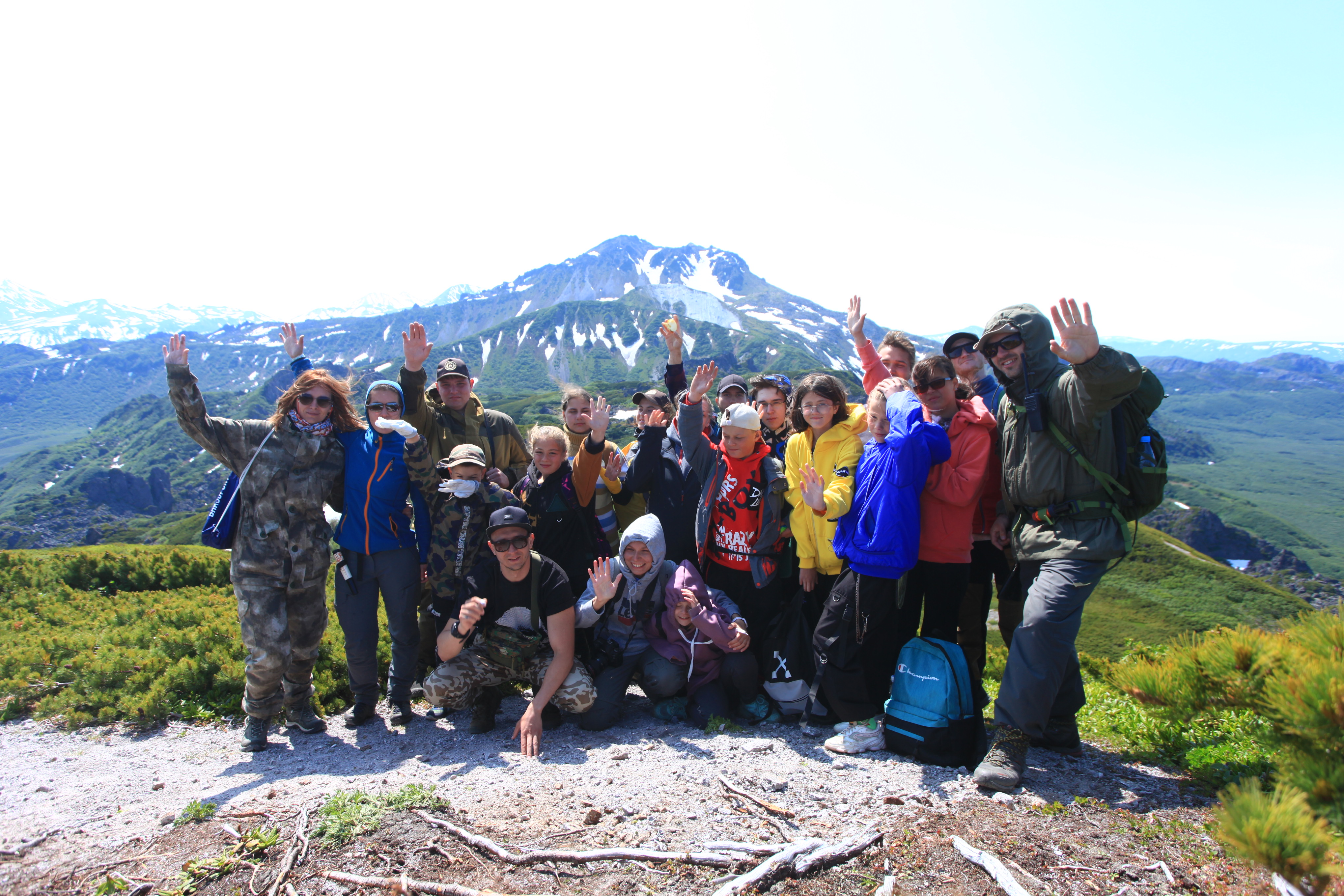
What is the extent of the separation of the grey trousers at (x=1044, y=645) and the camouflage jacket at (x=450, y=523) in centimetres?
498

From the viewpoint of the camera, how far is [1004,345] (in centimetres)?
534

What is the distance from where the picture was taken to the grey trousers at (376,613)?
→ 6.68m

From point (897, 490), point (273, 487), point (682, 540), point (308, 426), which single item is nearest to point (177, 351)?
point (308, 426)

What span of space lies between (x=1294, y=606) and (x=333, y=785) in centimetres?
10237

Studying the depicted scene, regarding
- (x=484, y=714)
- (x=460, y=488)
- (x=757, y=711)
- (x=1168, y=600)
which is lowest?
(x=1168, y=600)

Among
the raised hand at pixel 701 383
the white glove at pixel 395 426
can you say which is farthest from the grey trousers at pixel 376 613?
the raised hand at pixel 701 383

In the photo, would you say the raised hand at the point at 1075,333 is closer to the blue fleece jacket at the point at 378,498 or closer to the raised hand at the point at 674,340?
the raised hand at the point at 674,340

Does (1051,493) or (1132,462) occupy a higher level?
(1132,462)

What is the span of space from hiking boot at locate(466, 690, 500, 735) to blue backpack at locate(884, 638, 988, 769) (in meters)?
4.04

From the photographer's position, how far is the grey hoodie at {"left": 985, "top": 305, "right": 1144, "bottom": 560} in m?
4.75

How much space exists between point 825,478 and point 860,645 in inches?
63.4

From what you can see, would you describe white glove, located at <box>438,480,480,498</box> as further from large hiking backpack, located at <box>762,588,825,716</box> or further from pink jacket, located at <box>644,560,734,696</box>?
large hiking backpack, located at <box>762,588,825,716</box>

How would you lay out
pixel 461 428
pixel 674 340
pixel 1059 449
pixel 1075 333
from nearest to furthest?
pixel 1075 333 → pixel 1059 449 → pixel 461 428 → pixel 674 340

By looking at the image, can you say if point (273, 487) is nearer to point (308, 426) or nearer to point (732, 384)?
point (308, 426)
